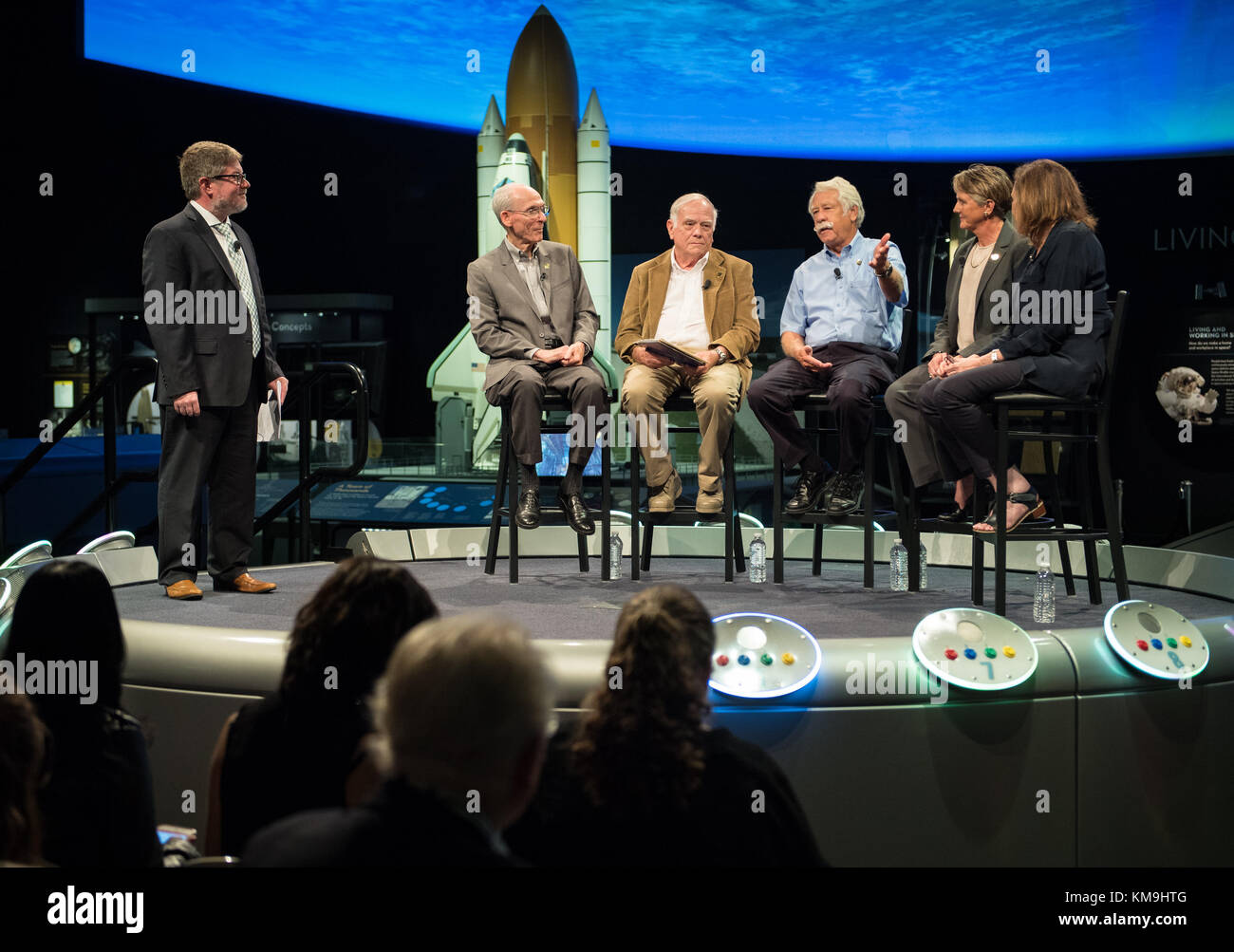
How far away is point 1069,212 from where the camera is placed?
11.5ft

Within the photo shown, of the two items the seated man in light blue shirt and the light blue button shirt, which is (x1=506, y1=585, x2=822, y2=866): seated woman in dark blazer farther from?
the light blue button shirt

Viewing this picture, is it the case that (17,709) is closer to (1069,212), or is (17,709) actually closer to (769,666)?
(769,666)

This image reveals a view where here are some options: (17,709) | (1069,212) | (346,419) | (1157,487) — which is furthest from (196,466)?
(346,419)

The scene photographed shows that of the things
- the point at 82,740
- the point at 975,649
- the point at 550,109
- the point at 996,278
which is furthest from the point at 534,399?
the point at 550,109

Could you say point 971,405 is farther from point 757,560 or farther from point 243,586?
point 243,586

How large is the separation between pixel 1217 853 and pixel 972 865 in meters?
0.77

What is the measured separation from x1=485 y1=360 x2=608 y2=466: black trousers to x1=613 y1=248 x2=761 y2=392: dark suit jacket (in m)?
0.27

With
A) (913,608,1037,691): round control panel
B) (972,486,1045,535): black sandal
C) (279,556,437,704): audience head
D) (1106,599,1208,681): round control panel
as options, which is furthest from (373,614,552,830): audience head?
(972,486,1045,535): black sandal

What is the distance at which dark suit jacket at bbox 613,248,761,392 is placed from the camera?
14.1 ft

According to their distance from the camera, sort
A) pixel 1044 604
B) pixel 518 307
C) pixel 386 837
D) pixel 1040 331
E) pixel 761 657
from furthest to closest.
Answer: pixel 518 307 → pixel 1040 331 → pixel 1044 604 → pixel 761 657 → pixel 386 837

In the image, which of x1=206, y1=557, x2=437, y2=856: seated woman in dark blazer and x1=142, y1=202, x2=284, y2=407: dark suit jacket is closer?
x1=206, y1=557, x2=437, y2=856: seated woman in dark blazer

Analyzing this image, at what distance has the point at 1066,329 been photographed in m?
3.42

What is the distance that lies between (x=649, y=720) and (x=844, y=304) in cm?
292

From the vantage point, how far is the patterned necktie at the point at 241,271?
3.80 m
